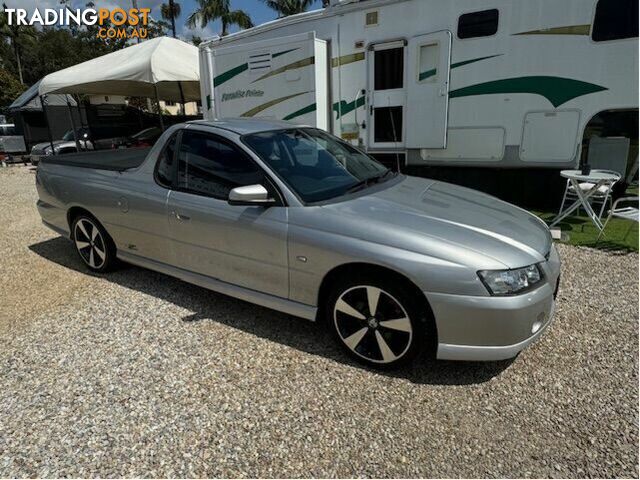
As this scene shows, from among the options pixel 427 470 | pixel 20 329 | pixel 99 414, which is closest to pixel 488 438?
pixel 427 470

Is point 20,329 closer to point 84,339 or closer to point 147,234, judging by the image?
point 84,339

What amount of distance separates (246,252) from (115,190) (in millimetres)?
1687

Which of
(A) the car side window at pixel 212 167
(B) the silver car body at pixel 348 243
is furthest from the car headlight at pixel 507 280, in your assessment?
(A) the car side window at pixel 212 167

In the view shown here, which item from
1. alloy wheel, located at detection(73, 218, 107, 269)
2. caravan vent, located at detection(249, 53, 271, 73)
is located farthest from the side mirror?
caravan vent, located at detection(249, 53, 271, 73)

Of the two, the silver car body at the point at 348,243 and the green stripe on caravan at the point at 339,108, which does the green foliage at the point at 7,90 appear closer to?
the green stripe on caravan at the point at 339,108

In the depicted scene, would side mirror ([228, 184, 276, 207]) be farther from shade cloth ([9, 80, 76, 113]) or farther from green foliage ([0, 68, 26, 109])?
green foliage ([0, 68, 26, 109])

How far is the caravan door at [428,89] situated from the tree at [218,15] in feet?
85.9

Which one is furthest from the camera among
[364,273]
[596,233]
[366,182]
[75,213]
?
[596,233]

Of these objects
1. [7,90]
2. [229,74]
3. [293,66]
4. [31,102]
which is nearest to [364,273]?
[293,66]

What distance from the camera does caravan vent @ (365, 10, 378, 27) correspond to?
6.48 metres

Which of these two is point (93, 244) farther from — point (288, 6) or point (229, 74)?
point (288, 6)

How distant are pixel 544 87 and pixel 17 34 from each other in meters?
47.6

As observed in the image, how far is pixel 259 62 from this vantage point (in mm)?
7250

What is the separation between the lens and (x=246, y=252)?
3113 mm
